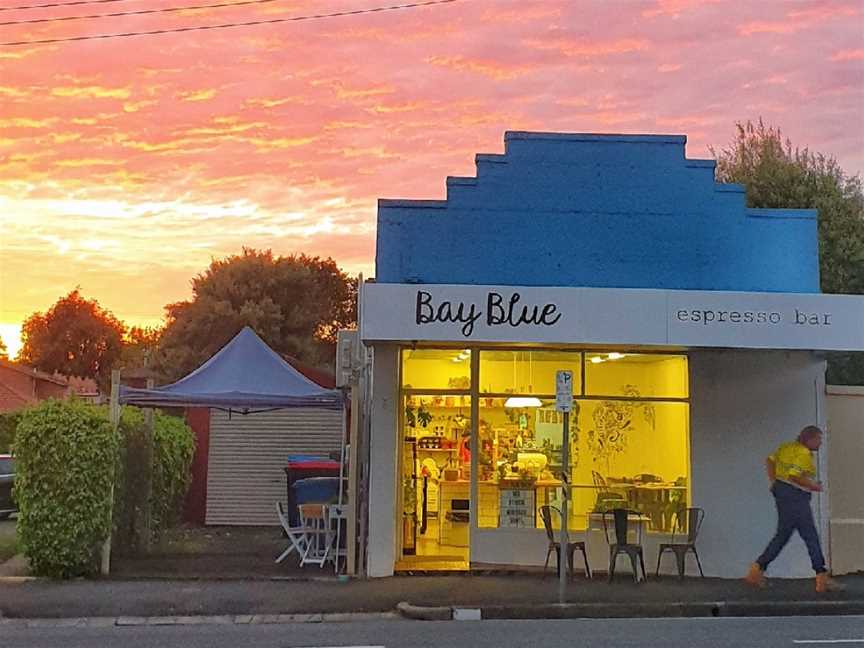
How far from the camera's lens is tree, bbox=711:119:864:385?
22.4 metres

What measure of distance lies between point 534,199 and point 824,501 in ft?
18.6

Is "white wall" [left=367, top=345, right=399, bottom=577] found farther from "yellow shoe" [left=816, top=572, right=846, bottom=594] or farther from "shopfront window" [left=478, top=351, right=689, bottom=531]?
"yellow shoe" [left=816, top=572, right=846, bottom=594]

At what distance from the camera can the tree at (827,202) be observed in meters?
22.4

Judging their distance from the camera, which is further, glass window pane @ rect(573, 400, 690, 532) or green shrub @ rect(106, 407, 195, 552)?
green shrub @ rect(106, 407, 195, 552)

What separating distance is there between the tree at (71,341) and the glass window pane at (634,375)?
62.7 metres

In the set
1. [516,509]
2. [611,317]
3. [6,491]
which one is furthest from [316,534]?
[6,491]

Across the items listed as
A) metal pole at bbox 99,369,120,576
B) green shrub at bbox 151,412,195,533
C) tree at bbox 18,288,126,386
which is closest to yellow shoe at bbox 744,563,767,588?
metal pole at bbox 99,369,120,576

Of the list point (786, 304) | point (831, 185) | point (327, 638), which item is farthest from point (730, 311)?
point (831, 185)

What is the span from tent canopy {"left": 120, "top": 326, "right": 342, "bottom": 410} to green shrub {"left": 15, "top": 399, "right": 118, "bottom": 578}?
1.05 metres

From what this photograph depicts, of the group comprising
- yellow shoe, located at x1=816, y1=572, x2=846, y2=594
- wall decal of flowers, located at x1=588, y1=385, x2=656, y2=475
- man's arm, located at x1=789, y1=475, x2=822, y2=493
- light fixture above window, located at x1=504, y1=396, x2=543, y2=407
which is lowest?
yellow shoe, located at x1=816, y1=572, x2=846, y2=594

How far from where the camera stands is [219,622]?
1066 centimetres

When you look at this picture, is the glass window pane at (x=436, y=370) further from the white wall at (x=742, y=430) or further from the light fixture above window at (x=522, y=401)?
the white wall at (x=742, y=430)

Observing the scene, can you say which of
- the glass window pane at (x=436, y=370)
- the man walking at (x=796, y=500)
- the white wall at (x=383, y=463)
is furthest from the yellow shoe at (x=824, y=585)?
the white wall at (x=383, y=463)

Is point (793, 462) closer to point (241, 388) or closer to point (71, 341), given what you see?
point (241, 388)
